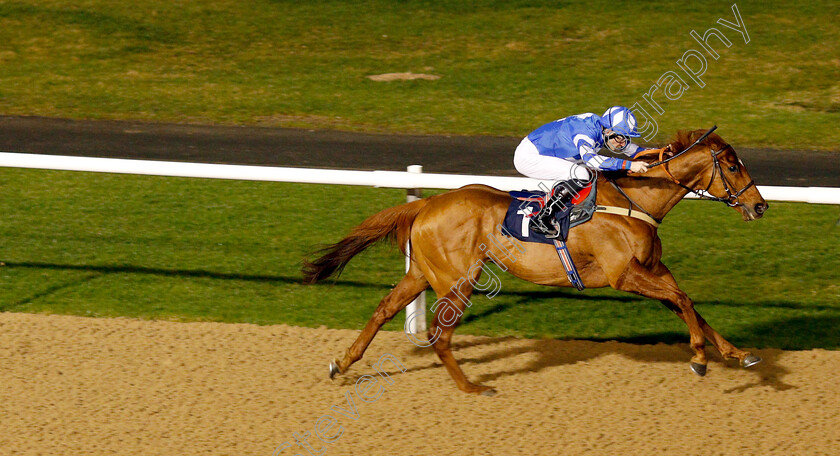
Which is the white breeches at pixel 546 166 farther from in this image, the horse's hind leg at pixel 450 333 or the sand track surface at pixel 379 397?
the sand track surface at pixel 379 397

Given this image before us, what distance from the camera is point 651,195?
534 cm

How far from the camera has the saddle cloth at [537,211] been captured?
17.3 feet

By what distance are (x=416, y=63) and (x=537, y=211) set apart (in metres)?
10.9

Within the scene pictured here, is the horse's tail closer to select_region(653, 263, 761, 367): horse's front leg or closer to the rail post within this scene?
the rail post

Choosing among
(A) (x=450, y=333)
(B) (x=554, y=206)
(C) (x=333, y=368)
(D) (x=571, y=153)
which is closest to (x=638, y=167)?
(D) (x=571, y=153)

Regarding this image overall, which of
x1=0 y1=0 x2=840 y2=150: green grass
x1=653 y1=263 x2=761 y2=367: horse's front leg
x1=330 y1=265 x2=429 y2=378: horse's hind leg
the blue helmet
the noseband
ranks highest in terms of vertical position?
the blue helmet

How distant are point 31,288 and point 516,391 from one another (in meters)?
3.83

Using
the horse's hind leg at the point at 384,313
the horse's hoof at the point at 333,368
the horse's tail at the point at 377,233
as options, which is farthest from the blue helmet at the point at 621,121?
the horse's hoof at the point at 333,368

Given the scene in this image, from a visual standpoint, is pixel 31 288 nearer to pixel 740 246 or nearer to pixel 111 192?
pixel 111 192

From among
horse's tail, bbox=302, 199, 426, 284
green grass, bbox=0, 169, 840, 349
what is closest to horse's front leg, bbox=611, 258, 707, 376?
green grass, bbox=0, 169, 840, 349

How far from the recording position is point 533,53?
1612 centimetres

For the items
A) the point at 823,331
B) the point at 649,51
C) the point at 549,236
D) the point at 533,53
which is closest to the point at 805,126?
the point at 649,51

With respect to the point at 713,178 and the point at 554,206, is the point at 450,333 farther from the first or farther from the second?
the point at 713,178

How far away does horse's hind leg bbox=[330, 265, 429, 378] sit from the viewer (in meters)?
5.45
